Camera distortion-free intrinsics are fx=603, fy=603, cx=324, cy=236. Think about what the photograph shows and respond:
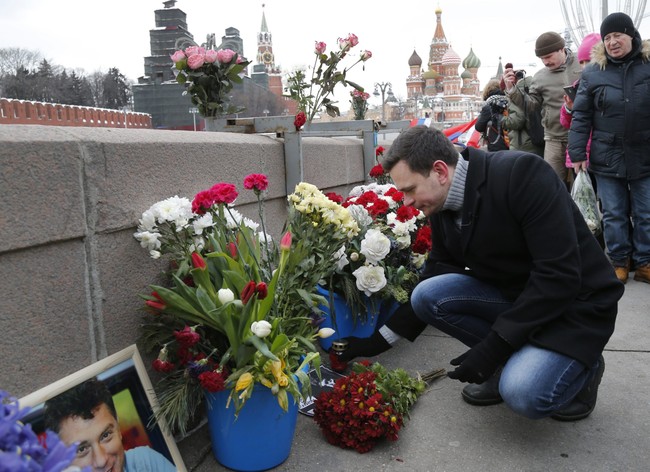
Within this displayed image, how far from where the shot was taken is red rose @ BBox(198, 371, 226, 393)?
6.66ft

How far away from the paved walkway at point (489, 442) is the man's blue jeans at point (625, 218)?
1.85m

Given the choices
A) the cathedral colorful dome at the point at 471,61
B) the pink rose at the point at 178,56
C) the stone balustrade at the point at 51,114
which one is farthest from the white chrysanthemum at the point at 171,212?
the cathedral colorful dome at the point at 471,61

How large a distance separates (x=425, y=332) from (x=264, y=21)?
7457 centimetres

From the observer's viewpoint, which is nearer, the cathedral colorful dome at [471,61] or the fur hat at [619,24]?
the fur hat at [619,24]

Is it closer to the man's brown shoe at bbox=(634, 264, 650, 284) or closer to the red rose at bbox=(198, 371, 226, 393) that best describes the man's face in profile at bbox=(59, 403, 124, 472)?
the red rose at bbox=(198, 371, 226, 393)

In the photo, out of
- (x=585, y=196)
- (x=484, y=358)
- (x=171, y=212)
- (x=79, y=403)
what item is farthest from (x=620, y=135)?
(x=79, y=403)

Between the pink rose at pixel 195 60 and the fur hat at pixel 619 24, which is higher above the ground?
the fur hat at pixel 619 24

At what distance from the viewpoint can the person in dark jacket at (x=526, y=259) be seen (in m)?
2.29

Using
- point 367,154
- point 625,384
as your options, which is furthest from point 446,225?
point 367,154

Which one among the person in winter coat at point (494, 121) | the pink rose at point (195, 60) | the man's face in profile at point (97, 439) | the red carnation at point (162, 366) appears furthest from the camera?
the person in winter coat at point (494, 121)

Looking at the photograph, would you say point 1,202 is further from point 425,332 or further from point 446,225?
point 425,332

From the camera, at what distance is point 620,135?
176 inches

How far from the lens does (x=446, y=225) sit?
2.67m

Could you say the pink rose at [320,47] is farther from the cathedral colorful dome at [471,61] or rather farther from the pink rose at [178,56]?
the cathedral colorful dome at [471,61]
